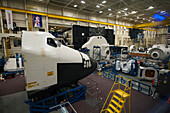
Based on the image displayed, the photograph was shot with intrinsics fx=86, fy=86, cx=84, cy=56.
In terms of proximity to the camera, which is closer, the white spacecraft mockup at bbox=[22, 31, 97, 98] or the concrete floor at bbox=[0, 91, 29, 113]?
the white spacecraft mockup at bbox=[22, 31, 97, 98]

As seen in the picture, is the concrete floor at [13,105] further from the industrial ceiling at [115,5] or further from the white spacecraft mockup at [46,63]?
the industrial ceiling at [115,5]

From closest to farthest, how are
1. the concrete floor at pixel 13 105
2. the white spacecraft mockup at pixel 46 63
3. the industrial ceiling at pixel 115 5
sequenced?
1. the white spacecraft mockup at pixel 46 63
2. the concrete floor at pixel 13 105
3. the industrial ceiling at pixel 115 5

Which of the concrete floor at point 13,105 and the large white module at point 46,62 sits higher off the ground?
the large white module at point 46,62

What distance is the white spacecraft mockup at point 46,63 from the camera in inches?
161

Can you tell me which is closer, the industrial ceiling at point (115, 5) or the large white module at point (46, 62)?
the large white module at point (46, 62)

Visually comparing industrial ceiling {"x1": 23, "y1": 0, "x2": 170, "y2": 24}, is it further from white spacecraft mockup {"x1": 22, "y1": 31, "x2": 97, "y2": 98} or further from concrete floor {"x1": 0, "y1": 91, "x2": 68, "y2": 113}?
concrete floor {"x1": 0, "y1": 91, "x2": 68, "y2": 113}

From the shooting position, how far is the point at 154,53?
12961mm

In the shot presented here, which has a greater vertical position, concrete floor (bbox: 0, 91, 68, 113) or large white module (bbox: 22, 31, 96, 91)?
large white module (bbox: 22, 31, 96, 91)

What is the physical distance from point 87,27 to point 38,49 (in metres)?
20.4

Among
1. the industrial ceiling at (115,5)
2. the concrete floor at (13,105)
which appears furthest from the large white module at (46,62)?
the industrial ceiling at (115,5)

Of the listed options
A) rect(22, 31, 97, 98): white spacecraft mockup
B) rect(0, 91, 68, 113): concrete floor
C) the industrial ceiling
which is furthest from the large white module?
the industrial ceiling

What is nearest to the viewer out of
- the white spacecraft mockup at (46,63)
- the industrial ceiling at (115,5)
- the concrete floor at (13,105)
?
the white spacecraft mockup at (46,63)

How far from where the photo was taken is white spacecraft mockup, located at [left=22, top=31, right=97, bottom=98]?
4098mm

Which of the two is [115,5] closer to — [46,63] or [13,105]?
[46,63]
